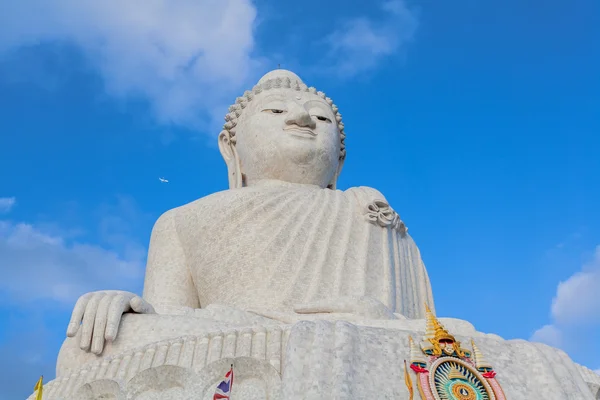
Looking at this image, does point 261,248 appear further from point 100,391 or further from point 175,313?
point 100,391

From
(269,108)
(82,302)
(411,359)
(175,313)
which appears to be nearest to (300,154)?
(269,108)

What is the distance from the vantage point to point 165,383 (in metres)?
4.78

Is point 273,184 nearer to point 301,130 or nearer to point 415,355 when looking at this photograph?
point 301,130

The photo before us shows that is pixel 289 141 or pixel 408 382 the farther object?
pixel 289 141

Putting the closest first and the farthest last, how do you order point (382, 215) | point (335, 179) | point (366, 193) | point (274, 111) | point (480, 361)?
point (480, 361), point (382, 215), point (366, 193), point (274, 111), point (335, 179)

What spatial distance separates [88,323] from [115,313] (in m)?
0.20

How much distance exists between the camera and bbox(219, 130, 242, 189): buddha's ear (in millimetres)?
8836

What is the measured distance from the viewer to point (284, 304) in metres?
6.48

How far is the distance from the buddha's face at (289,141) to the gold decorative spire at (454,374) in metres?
3.94

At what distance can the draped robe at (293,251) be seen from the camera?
6.76 meters

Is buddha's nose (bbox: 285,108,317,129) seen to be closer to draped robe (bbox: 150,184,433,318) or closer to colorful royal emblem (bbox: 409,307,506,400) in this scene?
draped robe (bbox: 150,184,433,318)

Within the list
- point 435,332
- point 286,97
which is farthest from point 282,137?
point 435,332

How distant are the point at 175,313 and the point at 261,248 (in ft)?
4.26

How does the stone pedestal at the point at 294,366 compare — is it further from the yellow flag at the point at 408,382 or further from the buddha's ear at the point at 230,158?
the buddha's ear at the point at 230,158
